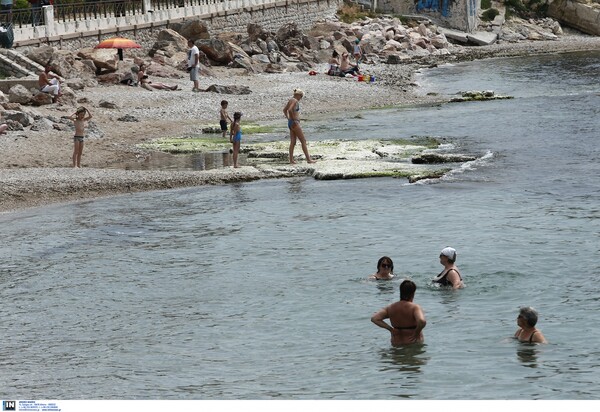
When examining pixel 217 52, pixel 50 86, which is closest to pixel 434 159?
pixel 50 86

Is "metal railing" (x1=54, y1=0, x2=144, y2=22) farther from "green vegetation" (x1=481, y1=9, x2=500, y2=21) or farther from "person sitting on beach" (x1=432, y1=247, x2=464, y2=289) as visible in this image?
"green vegetation" (x1=481, y1=9, x2=500, y2=21)

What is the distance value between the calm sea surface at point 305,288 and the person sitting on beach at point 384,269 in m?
0.17

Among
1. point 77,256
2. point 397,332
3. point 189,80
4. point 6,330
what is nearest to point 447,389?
point 397,332

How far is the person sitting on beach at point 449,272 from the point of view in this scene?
19.2 metres

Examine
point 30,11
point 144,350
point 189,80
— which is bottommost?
point 144,350

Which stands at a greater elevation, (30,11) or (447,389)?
(30,11)

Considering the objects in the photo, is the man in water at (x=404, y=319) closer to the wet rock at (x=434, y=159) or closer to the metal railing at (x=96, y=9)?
the wet rock at (x=434, y=159)

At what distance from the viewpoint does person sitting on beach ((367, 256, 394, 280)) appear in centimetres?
1978

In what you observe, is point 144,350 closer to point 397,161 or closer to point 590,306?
point 590,306

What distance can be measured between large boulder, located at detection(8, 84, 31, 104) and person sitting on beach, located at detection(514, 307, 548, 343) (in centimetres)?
2574

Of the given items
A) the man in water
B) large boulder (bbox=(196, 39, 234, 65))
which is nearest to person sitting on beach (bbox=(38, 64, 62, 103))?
large boulder (bbox=(196, 39, 234, 65))

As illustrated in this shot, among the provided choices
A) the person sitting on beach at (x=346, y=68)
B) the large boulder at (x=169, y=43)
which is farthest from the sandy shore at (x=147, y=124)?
the large boulder at (x=169, y=43)

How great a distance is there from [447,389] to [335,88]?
38527 millimetres

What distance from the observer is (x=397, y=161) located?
32.2 m
